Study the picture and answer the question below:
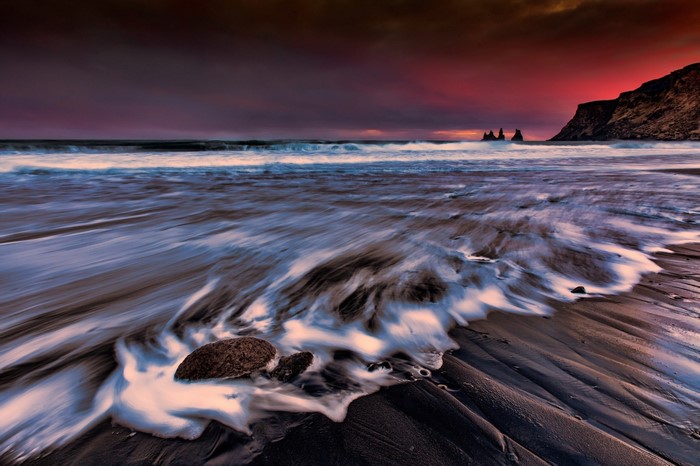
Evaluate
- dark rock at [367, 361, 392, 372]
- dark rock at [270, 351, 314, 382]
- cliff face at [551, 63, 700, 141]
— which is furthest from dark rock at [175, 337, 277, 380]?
cliff face at [551, 63, 700, 141]

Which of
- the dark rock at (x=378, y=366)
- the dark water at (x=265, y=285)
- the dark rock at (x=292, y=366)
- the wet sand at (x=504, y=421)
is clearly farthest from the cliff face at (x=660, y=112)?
the dark rock at (x=292, y=366)

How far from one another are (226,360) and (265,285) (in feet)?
4.77

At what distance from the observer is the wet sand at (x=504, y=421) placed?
1.26m

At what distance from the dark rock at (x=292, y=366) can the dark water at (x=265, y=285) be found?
0.05m

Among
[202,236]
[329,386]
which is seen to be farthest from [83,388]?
[202,236]

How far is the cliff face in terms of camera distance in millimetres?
63625

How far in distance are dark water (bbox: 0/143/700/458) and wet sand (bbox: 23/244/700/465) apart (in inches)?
4.2

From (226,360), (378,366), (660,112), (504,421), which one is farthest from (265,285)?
(660,112)

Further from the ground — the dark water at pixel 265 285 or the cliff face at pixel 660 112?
the cliff face at pixel 660 112

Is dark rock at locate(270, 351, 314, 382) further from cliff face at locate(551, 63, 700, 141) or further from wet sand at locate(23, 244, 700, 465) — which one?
cliff face at locate(551, 63, 700, 141)

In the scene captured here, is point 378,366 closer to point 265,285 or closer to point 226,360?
point 226,360

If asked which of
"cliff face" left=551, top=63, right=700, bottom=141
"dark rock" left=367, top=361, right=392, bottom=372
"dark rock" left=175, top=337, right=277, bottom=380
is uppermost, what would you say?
"cliff face" left=551, top=63, right=700, bottom=141

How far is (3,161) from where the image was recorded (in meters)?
17.1

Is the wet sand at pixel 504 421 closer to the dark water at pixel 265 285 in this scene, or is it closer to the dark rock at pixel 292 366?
the dark water at pixel 265 285
